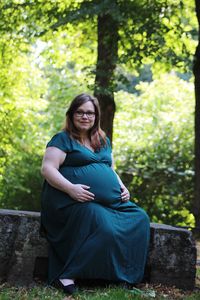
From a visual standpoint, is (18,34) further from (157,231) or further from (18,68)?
(157,231)

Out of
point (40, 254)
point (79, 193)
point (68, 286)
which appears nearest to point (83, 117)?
point (79, 193)

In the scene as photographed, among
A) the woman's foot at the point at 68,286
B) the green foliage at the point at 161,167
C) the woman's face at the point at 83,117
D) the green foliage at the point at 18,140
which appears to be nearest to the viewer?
the woman's foot at the point at 68,286

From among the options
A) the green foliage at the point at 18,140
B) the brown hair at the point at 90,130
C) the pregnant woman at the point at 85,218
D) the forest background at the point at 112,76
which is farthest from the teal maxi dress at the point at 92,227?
the green foliage at the point at 18,140

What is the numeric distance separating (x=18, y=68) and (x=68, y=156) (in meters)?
8.07

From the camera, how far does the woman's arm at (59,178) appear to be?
388 centimetres

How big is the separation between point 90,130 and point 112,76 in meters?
3.88

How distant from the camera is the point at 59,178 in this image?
390cm

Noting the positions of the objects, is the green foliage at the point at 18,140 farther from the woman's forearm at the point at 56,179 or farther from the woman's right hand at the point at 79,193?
the woman's right hand at the point at 79,193

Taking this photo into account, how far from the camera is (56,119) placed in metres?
16.6

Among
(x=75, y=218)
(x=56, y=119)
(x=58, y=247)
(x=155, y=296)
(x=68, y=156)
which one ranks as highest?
(x=56, y=119)

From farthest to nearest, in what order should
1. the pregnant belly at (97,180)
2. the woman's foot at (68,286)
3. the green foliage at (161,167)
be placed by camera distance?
the green foliage at (161,167), the pregnant belly at (97,180), the woman's foot at (68,286)

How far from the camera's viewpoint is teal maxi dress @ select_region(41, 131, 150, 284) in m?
3.77

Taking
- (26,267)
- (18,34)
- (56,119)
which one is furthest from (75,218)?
(56,119)

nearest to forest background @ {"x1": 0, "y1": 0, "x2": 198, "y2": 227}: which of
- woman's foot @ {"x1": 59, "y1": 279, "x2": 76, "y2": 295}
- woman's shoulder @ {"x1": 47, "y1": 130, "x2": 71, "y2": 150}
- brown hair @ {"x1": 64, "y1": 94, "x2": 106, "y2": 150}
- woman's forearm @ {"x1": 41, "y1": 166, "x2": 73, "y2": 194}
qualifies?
brown hair @ {"x1": 64, "y1": 94, "x2": 106, "y2": 150}
